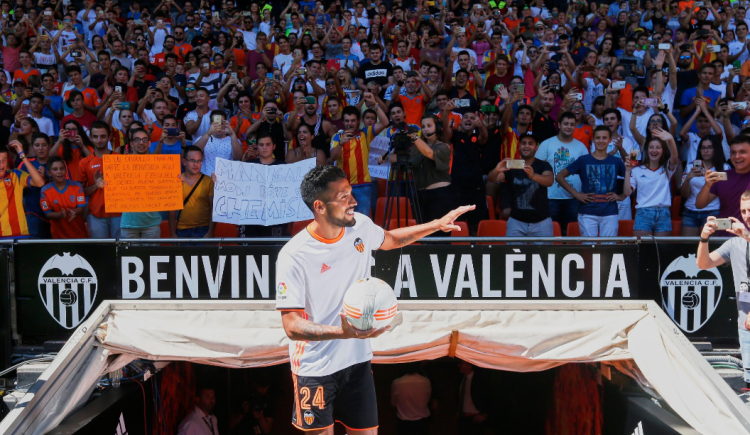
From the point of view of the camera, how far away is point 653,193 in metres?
8.13

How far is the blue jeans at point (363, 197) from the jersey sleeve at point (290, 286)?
5.02 meters

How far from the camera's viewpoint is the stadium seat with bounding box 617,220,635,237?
859 cm

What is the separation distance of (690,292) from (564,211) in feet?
8.41

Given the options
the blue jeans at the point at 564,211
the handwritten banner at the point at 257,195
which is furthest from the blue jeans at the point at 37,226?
the blue jeans at the point at 564,211

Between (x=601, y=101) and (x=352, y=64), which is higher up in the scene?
(x=352, y=64)

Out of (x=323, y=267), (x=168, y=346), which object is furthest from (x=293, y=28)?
(x=323, y=267)

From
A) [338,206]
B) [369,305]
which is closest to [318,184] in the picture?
[338,206]

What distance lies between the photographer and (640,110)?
34.4 ft

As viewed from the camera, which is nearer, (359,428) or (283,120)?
(359,428)

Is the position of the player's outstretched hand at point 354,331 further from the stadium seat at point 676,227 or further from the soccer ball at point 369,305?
the stadium seat at point 676,227

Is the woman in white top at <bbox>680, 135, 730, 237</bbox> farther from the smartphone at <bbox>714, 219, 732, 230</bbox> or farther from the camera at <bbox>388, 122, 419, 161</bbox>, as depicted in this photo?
the camera at <bbox>388, 122, 419, 161</bbox>

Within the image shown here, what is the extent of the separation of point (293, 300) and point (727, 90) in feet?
34.6

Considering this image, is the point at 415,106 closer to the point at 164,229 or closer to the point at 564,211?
the point at 564,211

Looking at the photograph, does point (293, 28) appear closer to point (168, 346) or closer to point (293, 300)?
point (168, 346)
